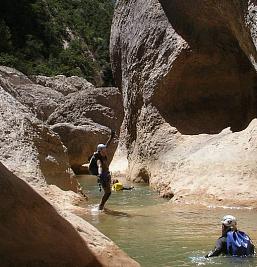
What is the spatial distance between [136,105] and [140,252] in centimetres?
981

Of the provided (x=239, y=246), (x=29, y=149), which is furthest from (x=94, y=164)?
(x=239, y=246)

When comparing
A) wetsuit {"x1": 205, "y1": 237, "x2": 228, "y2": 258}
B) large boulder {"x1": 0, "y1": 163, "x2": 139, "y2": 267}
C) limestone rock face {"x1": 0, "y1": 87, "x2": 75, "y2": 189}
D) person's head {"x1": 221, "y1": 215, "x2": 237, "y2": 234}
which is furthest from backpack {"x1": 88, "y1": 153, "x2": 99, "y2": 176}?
large boulder {"x1": 0, "y1": 163, "x2": 139, "y2": 267}

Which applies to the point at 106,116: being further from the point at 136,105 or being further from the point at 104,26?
the point at 104,26

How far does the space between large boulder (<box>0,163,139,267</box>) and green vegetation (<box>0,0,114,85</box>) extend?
1316 inches

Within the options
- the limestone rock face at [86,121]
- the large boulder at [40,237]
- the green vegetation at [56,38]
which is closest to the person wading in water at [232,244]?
the large boulder at [40,237]

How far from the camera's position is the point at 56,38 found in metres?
46.9

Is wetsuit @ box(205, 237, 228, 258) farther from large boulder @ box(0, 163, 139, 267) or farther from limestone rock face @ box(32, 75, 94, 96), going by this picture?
limestone rock face @ box(32, 75, 94, 96)

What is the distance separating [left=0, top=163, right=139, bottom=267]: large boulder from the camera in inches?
201

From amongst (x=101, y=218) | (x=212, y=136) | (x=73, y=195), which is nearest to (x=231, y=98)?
(x=212, y=136)

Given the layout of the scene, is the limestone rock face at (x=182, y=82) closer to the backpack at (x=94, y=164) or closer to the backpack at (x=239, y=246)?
the backpack at (x=94, y=164)

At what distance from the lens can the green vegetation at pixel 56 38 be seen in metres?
41.8

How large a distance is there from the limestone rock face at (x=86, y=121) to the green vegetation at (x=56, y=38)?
1647 cm

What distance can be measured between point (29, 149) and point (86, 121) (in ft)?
38.6

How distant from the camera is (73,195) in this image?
1082 cm
